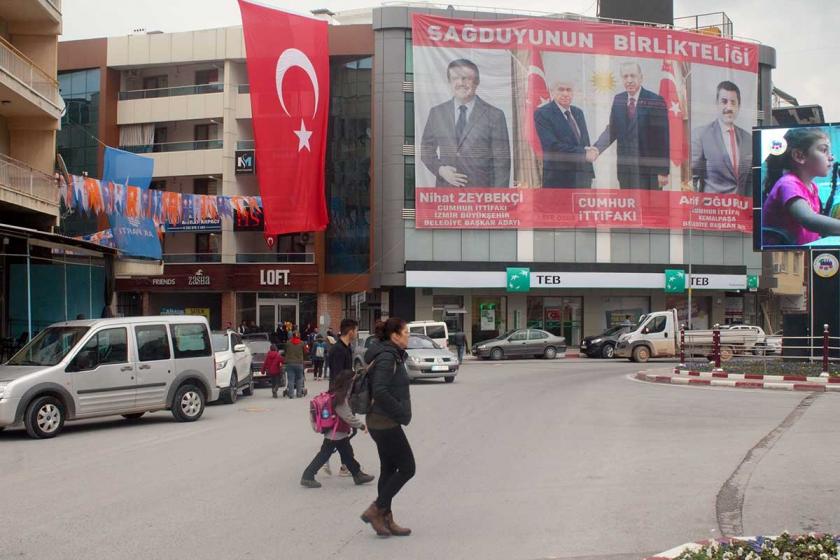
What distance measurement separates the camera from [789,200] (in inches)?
1050

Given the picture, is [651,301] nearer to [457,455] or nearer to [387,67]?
[387,67]

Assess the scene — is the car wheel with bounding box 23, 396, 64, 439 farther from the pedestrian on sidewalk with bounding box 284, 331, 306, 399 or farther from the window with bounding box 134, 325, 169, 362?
the pedestrian on sidewalk with bounding box 284, 331, 306, 399

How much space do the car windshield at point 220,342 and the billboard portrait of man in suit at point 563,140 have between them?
27.7m

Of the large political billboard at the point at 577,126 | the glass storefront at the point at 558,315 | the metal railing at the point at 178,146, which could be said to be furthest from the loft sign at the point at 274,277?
the glass storefront at the point at 558,315

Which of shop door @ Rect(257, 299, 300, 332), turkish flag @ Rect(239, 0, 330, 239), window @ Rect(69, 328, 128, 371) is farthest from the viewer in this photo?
shop door @ Rect(257, 299, 300, 332)

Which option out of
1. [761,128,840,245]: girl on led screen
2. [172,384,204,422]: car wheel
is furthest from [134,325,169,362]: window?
[761,128,840,245]: girl on led screen

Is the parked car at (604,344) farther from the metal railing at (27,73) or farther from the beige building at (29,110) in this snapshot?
the metal railing at (27,73)

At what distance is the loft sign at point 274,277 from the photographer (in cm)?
4494

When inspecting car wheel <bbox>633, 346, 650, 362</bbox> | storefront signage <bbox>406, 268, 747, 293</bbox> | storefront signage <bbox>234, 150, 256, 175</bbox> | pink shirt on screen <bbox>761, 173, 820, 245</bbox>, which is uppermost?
storefront signage <bbox>234, 150, 256, 175</bbox>

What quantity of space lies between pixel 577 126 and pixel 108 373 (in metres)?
36.5

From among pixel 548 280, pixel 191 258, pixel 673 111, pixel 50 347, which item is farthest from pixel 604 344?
pixel 50 347

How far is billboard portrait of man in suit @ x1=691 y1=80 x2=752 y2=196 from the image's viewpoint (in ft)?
160

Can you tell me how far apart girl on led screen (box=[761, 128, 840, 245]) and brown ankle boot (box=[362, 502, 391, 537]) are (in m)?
22.8

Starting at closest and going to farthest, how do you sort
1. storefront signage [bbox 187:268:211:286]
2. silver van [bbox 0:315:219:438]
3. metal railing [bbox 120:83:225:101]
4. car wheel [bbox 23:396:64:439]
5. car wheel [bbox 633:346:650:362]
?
1. car wheel [bbox 23:396:64:439]
2. silver van [bbox 0:315:219:438]
3. car wheel [bbox 633:346:650:362]
4. storefront signage [bbox 187:268:211:286]
5. metal railing [bbox 120:83:225:101]
